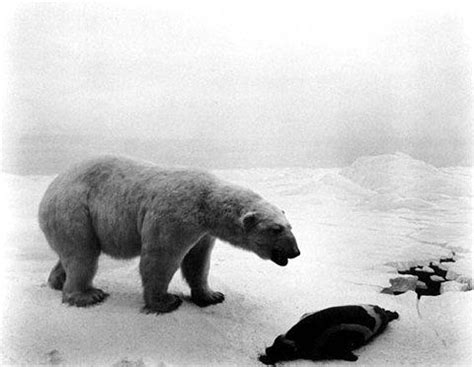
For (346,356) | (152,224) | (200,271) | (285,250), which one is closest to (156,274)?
(152,224)

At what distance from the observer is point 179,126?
263cm

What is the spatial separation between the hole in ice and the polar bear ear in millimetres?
1007

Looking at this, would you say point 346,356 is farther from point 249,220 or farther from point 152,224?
point 152,224

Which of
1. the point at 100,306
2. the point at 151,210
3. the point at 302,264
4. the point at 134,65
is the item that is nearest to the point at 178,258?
the point at 151,210

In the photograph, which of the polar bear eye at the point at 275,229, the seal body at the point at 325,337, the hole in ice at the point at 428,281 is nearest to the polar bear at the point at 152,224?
the polar bear eye at the point at 275,229

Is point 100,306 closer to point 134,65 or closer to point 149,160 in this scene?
point 149,160

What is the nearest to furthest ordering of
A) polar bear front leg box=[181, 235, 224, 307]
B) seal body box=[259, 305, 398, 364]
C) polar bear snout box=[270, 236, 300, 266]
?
1. seal body box=[259, 305, 398, 364]
2. polar bear snout box=[270, 236, 300, 266]
3. polar bear front leg box=[181, 235, 224, 307]

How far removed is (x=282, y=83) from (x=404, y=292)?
148 centimetres

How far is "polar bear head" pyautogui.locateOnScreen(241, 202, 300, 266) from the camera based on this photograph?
2.18 metres

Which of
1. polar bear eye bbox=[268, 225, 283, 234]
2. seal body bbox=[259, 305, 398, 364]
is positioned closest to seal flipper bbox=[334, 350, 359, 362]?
seal body bbox=[259, 305, 398, 364]

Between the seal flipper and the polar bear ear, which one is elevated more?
the polar bear ear

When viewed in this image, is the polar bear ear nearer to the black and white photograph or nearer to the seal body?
the black and white photograph

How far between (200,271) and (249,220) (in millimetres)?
597

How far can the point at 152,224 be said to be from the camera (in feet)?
7.39
